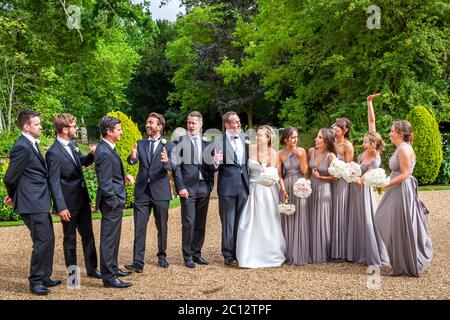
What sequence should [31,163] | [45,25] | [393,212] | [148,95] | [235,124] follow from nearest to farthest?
[31,163], [393,212], [235,124], [45,25], [148,95]

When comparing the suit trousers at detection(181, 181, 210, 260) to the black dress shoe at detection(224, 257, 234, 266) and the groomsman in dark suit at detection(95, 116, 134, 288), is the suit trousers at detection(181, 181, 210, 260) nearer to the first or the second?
the black dress shoe at detection(224, 257, 234, 266)

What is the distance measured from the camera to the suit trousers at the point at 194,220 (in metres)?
7.23

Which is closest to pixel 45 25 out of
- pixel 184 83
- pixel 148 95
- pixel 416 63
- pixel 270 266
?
pixel 416 63

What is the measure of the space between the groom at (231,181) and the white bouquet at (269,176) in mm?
288

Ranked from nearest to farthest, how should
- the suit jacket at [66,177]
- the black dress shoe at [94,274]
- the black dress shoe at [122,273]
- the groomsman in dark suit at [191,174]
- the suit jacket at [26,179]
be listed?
the suit jacket at [26,179]
the suit jacket at [66,177]
the black dress shoe at [122,273]
the black dress shoe at [94,274]
the groomsman in dark suit at [191,174]

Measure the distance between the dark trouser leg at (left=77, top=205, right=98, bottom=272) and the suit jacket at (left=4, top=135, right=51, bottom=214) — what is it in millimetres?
677

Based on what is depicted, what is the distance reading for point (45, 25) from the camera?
17.9m

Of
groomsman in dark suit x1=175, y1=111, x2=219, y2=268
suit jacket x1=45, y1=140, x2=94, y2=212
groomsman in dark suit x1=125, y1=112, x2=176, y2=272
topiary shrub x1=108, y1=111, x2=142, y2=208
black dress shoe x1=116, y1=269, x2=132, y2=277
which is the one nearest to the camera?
suit jacket x1=45, y1=140, x2=94, y2=212

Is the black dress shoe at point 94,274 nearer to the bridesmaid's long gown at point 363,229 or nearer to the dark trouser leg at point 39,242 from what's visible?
the dark trouser leg at point 39,242

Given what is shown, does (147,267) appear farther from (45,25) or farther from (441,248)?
(45,25)

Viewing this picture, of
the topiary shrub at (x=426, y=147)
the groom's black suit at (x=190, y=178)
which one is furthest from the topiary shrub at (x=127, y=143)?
the topiary shrub at (x=426, y=147)

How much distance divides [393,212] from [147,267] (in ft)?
10.6

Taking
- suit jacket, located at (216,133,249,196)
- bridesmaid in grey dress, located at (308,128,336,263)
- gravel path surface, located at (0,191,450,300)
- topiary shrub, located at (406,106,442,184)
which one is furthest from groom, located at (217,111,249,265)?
topiary shrub, located at (406,106,442,184)

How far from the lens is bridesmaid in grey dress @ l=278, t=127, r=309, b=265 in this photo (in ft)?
23.6
